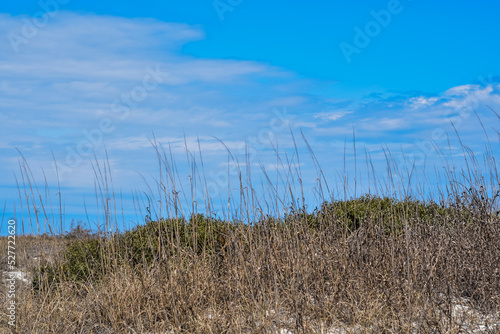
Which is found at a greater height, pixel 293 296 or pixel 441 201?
pixel 441 201

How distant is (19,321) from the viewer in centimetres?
432

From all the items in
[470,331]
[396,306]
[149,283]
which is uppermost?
[149,283]

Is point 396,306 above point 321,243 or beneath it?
beneath

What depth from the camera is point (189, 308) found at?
4.16 metres

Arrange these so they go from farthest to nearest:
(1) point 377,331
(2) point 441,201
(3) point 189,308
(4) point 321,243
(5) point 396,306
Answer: (2) point 441,201
(4) point 321,243
(3) point 189,308
(5) point 396,306
(1) point 377,331

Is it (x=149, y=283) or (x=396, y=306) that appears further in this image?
(x=149, y=283)

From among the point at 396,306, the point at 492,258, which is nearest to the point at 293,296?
the point at 396,306

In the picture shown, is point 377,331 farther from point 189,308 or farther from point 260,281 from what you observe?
point 189,308

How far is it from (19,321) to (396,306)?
3.47 metres

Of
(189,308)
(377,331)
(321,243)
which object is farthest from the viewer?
(321,243)

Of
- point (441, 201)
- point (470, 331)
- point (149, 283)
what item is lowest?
point (470, 331)

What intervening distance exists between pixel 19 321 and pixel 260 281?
7.62 feet

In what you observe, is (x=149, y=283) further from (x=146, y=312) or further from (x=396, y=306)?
(x=396, y=306)

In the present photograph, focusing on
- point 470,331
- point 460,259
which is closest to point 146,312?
point 470,331
